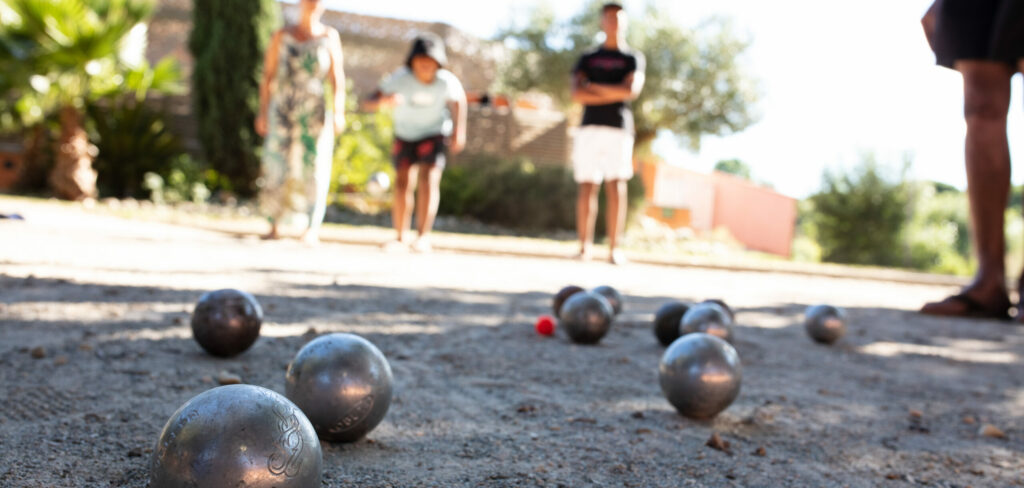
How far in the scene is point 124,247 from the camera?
568 centimetres

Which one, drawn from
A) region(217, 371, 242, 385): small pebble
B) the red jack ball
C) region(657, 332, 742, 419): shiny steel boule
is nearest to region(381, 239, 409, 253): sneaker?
the red jack ball

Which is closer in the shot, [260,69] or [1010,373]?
[1010,373]

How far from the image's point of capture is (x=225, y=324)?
272 centimetres

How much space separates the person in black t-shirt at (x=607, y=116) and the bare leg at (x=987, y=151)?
9.48 ft

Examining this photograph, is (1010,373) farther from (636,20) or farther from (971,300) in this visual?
(636,20)

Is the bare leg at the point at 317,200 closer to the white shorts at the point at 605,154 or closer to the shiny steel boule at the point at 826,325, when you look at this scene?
the white shorts at the point at 605,154

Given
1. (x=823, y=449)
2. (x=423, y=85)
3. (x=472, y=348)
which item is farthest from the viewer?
(x=423, y=85)

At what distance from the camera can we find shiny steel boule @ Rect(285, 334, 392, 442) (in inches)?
73.7

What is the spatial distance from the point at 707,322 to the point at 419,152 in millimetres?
4235

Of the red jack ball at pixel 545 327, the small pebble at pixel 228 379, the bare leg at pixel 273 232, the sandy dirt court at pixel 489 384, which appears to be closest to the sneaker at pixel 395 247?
the bare leg at pixel 273 232

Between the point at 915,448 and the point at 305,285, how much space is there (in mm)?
3355

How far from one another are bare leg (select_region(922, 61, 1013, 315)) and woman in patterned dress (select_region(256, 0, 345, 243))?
16.0ft

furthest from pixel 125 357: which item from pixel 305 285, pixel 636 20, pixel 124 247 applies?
pixel 636 20

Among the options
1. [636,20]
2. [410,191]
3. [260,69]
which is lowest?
[410,191]
